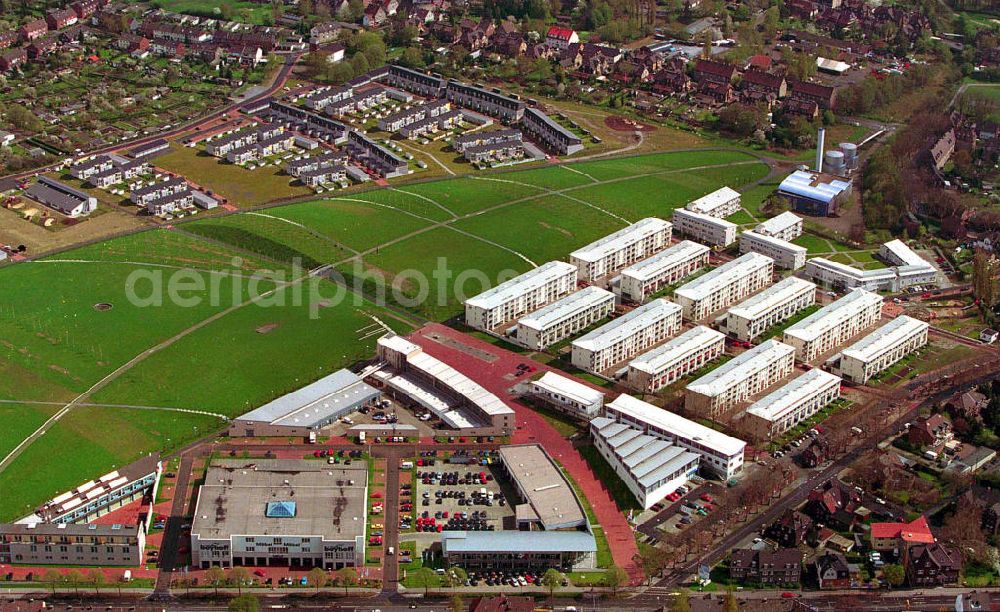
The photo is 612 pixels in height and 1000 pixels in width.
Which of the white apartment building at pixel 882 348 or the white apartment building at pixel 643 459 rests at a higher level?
the white apartment building at pixel 643 459

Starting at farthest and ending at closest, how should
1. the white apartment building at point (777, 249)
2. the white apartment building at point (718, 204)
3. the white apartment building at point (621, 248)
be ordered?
the white apartment building at point (718, 204) → the white apartment building at point (777, 249) → the white apartment building at point (621, 248)

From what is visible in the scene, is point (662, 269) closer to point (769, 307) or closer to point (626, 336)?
point (769, 307)

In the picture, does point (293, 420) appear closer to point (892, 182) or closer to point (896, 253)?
point (896, 253)

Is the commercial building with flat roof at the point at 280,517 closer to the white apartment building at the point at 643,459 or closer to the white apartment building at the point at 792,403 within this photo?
the white apartment building at the point at 643,459

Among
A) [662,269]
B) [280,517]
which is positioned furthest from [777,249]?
[280,517]

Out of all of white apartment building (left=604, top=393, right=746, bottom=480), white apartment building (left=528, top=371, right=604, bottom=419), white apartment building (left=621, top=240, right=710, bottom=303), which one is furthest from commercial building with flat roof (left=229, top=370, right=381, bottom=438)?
white apartment building (left=621, top=240, right=710, bottom=303)

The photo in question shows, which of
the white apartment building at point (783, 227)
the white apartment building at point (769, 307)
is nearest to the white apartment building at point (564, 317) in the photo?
the white apartment building at point (769, 307)

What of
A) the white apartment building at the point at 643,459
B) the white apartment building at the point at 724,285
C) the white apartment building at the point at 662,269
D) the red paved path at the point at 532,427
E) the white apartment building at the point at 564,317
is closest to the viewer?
the red paved path at the point at 532,427
